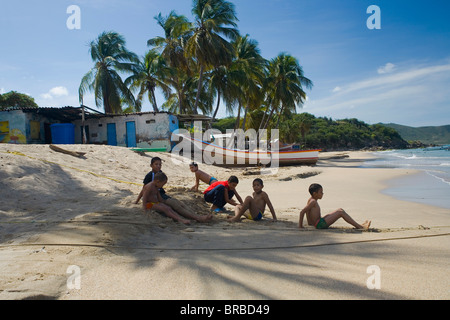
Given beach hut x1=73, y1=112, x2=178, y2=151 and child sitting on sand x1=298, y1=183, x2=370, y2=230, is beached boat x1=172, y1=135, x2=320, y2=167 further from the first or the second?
child sitting on sand x1=298, y1=183, x2=370, y2=230

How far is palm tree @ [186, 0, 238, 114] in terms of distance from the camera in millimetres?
23312

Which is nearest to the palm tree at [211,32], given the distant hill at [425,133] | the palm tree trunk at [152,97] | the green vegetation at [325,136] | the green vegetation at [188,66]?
the green vegetation at [188,66]

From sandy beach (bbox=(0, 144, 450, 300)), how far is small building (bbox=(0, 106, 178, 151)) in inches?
537

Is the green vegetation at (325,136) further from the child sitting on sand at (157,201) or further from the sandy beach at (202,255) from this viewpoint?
the sandy beach at (202,255)

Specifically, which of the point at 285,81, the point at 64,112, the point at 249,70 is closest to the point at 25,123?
the point at 64,112

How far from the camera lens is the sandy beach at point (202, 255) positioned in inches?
91.4

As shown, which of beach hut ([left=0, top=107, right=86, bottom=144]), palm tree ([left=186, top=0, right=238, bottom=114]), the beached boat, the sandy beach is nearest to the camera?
the sandy beach

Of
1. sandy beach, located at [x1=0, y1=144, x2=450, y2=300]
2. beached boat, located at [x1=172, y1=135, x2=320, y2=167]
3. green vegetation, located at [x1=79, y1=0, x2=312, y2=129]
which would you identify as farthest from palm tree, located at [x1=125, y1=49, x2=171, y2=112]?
sandy beach, located at [x1=0, y1=144, x2=450, y2=300]

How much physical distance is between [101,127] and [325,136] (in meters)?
62.5

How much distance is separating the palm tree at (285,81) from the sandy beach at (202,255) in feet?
95.5

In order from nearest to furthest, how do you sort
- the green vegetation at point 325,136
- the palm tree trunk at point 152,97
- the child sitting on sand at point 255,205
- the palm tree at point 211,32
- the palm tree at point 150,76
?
1. the child sitting on sand at point 255,205
2. the palm tree at point 211,32
3. the palm tree at point 150,76
4. the palm tree trunk at point 152,97
5. the green vegetation at point 325,136

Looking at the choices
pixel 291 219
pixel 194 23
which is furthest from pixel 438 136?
pixel 291 219

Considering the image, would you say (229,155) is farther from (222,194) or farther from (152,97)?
(152,97)

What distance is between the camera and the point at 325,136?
72.6 m
